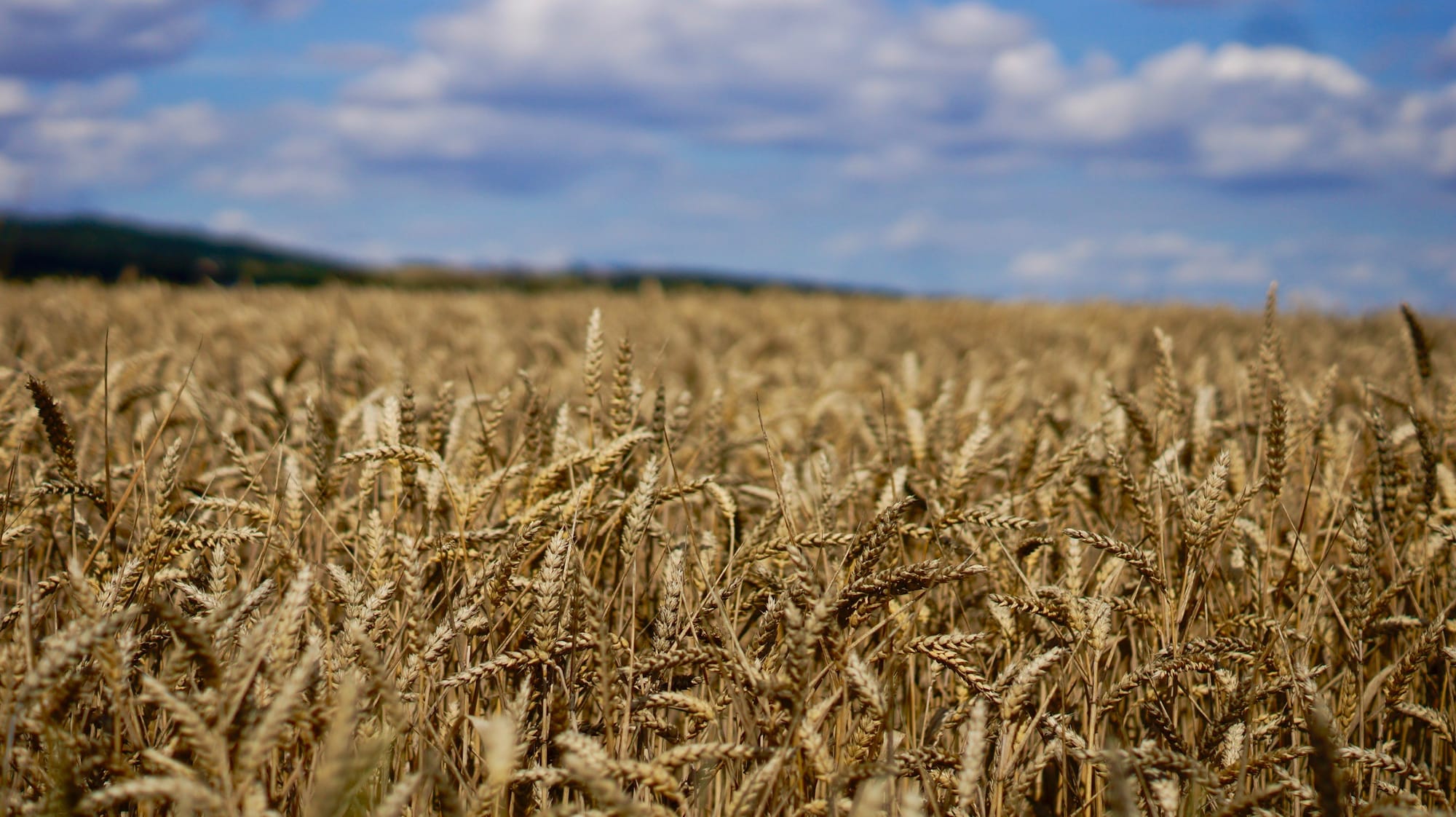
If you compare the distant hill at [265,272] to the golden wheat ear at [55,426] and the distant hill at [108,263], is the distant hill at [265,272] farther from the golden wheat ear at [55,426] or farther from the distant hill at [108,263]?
the golden wheat ear at [55,426]

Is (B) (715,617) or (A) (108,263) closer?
(B) (715,617)

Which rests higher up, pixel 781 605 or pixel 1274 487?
pixel 1274 487

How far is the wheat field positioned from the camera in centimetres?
111

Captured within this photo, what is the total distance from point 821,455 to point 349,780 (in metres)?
0.95

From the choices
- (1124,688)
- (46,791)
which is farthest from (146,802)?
(1124,688)

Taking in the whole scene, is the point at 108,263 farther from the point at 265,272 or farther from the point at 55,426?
the point at 55,426

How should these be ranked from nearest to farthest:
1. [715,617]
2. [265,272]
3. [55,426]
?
1. [55,426]
2. [715,617]
3. [265,272]

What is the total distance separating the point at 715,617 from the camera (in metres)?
1.48

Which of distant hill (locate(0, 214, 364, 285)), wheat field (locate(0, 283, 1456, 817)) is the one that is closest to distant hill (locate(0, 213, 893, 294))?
distant hill (locate(0, 214, 364, 285))

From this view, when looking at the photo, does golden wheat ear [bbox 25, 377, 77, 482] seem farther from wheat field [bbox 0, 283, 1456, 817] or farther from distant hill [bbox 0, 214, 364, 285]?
distant hill [bbox 0, 214, 364, 285]

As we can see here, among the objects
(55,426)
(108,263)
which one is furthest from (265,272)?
(55,426)

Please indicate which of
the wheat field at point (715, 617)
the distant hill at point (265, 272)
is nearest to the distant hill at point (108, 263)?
the distant hill at point (265, 272)

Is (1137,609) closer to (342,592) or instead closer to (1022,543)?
(1022,543)

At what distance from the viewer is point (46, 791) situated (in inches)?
47.6
